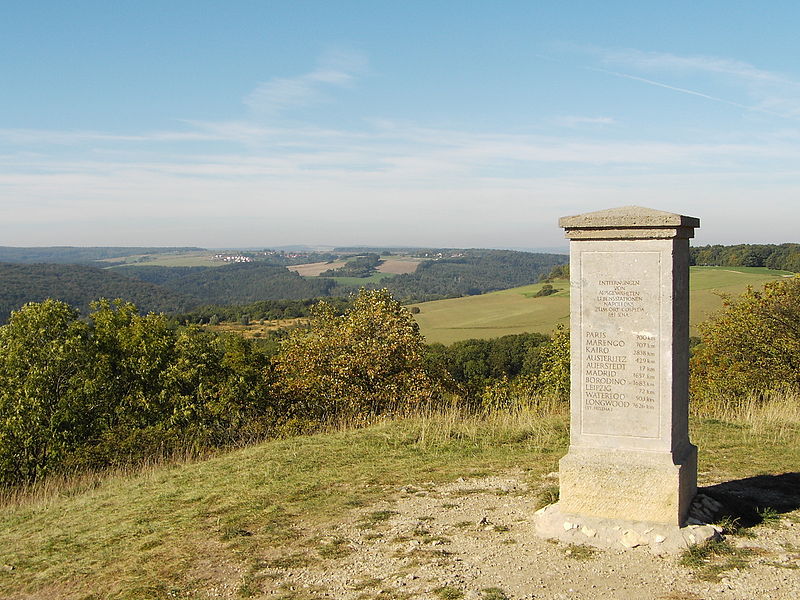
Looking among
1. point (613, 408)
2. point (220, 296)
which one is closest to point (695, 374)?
point (613, 408)

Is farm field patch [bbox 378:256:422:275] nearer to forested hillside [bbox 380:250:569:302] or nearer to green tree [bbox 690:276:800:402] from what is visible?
forested hillside [bbox 380:250:569:302]

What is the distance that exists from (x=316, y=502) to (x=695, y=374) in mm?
20023

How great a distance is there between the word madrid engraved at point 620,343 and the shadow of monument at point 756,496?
4.91ft

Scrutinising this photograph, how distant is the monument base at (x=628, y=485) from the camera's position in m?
5.93

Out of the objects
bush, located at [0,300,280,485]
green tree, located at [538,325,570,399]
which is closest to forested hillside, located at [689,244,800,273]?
green tree, located at [538,325,570,399]

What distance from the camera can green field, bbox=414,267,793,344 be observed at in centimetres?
4920

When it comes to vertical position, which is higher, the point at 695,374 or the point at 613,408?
the point at 613,408

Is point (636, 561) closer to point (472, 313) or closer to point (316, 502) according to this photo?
point (316, 502)

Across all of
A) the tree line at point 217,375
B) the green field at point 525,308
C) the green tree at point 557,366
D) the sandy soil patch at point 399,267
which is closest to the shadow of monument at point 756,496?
the tree line at point 217,375

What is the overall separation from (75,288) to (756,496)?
5093 inches

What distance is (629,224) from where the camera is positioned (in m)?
5.90

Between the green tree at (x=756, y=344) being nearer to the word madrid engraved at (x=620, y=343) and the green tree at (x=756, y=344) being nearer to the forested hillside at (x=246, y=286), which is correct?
the word madrid engraved at (x=620, y=343)

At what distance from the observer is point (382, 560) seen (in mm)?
5859

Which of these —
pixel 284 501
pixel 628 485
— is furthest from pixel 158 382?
pixel 628 485
